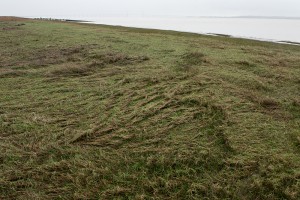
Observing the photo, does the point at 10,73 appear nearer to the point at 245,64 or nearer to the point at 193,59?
the point at 193,59

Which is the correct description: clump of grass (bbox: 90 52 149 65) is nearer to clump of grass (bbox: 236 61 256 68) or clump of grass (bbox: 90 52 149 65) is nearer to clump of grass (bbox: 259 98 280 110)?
clump of grass (bbox: 236 61 256 68)

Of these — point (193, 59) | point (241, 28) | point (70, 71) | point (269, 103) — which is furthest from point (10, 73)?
point (241, 28)

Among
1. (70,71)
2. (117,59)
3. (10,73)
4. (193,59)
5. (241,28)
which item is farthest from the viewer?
(241,28)

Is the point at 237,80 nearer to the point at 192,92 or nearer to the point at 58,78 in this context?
the point at 192,92

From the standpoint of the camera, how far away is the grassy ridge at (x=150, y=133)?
288cm

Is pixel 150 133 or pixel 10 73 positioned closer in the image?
pixel 150 133

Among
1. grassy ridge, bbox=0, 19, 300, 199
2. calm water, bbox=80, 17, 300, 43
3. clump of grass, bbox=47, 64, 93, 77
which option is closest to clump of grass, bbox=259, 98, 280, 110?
grassy ridge, bbox=0, 19, 300, 199

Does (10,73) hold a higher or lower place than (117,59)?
lower

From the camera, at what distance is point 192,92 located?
207 inches

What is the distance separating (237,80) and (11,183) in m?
5.07

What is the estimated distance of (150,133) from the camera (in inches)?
151

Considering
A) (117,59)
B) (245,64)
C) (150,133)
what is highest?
(245,64)

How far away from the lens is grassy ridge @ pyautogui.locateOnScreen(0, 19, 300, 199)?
9.44 feet

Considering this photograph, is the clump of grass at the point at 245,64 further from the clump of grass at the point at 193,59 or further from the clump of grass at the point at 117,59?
the clump of grass at the point at 117,59
